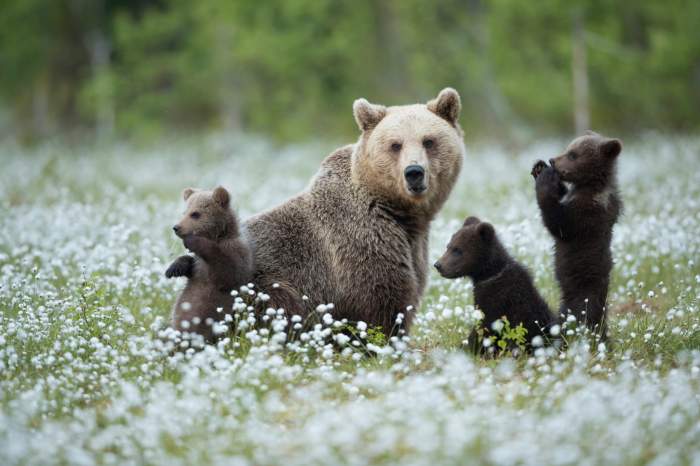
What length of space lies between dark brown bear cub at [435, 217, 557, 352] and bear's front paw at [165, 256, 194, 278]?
1.88 m

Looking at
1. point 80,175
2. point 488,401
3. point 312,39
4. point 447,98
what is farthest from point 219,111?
point 488,401

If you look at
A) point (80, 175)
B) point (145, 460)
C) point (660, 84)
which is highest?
point (660, 84)

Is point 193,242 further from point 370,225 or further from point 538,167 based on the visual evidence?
point 538,167

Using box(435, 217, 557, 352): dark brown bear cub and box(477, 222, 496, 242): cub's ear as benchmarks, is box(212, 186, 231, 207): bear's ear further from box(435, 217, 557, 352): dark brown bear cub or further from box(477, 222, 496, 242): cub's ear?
box(477, 222, 496, 242): cub's ear

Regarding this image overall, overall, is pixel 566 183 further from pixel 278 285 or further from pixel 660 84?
pixel 660 84

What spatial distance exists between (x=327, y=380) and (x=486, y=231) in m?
1.80

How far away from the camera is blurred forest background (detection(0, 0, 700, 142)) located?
2238 centimetres

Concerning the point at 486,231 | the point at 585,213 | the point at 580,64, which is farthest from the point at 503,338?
the point at 580,64

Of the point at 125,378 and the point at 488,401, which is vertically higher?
the point at 125,378

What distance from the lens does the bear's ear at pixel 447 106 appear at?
648 cm

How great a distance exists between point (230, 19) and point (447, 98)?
17.7 meters

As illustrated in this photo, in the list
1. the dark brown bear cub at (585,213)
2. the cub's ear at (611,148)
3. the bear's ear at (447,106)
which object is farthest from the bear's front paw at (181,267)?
the cub's ear at (611,148)

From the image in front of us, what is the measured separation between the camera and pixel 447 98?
6.50m

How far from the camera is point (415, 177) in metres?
6.03
